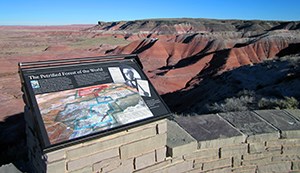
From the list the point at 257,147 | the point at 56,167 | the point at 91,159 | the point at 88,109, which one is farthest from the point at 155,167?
the point at 257,147

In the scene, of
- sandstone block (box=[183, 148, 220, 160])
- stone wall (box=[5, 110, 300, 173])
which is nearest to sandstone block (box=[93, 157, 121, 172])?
stone wall (box=[5, 110, 300, 173])

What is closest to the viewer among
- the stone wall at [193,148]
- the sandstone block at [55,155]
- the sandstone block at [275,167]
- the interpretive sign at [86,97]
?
the sandstone block at [55,155]

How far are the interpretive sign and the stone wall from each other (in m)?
0.15

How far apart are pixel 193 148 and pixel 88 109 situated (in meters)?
1.48

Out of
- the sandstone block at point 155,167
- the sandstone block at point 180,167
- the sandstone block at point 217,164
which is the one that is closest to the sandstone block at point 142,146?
the sandstone block at point 155,167

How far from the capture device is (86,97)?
2.96m

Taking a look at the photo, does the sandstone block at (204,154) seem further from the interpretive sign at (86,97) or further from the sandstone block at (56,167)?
the sandstone block at (56,167)

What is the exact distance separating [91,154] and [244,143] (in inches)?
85.4

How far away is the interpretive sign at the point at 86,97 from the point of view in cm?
265

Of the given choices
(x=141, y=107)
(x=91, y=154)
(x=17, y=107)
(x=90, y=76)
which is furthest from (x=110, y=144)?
(x=17, y=107)

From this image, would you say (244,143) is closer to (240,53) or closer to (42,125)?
(42,125)

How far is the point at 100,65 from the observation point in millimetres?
3258

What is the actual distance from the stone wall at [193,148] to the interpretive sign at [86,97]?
15cm

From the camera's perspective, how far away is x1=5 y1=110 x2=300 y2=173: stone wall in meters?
2.83
